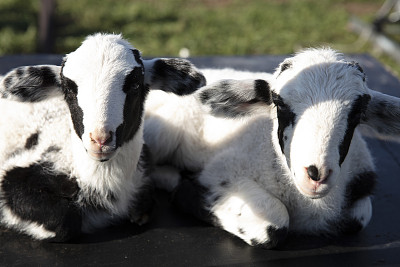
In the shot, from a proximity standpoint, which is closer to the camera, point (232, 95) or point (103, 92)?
point (103, 92)

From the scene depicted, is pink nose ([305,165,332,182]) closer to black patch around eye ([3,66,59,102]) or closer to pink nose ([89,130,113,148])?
pink nose ([89,130,113,148])

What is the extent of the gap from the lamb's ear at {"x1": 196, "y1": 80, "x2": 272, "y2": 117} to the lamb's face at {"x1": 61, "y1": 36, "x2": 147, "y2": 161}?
0.52m

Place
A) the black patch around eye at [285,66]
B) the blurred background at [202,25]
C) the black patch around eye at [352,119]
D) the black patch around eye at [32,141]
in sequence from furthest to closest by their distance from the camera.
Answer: the blurred background at [202,25]
the black patch around eye at [32,141]
the black patch around eye at [285,66]
the black patch around eye at [352,119]

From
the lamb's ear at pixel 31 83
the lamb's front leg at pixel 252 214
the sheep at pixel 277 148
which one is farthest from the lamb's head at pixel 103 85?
the lamb's front leg at pixel 252 214

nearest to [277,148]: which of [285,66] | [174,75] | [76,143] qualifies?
[285,66]

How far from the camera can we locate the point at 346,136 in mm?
3615

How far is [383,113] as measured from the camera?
157 inches

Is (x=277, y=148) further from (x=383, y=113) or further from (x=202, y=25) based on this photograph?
(x=202, y=25)

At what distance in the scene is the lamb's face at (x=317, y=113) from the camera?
3.42 m

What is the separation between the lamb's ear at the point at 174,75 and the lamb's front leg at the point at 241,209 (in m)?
0.85

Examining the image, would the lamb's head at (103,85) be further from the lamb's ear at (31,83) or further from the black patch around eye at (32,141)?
the black patch around eye at (32,141)

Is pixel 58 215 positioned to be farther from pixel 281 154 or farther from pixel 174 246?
pixel 281 154

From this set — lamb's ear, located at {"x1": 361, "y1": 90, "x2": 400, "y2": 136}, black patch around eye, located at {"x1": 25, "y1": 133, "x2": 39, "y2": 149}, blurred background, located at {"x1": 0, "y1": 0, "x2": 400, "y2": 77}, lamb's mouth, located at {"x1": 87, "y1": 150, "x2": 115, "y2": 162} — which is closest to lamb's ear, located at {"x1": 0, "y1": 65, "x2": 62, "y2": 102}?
black patch around eye, located at {"x1": 25, "y1": 133, "x2": 39, "y2": 149}

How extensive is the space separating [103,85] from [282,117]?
48.5 inches
